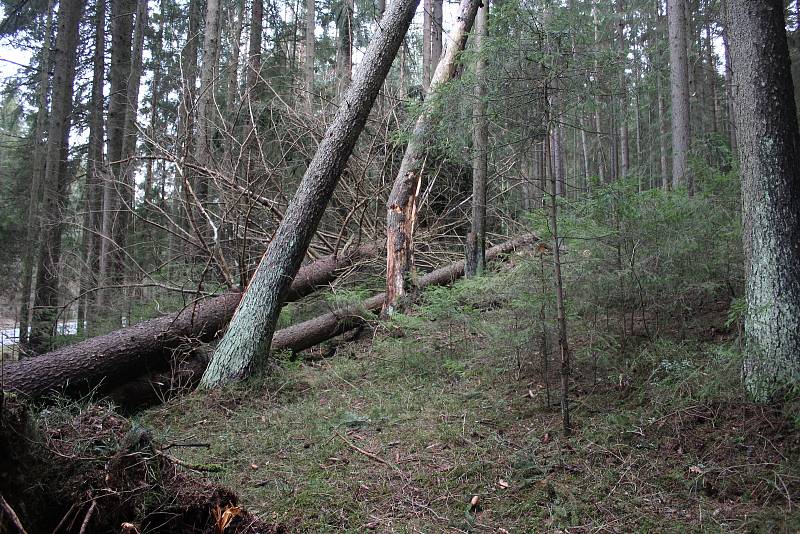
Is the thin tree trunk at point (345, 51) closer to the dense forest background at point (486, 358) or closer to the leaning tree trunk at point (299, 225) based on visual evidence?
the dense forest background at point (486, 358)

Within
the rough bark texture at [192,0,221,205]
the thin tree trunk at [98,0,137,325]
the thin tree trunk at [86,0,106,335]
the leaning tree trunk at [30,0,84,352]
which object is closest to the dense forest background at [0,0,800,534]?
the rough bark texture at [192,0,221,205]

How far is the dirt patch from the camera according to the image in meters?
2.31

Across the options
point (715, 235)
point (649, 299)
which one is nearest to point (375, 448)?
point (649, 299)

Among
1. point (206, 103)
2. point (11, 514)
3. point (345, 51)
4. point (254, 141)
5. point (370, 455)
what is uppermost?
point (345, 51)

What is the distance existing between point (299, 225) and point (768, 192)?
543 cm

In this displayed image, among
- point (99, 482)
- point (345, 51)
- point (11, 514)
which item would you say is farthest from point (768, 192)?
point (345, 51)

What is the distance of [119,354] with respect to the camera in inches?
258

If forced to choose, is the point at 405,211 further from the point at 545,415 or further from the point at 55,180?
the point at 55,180

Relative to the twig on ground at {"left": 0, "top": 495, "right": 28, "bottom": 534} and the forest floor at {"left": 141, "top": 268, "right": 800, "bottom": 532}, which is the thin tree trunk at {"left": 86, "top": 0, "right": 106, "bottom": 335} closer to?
the forest floor at {"left": 141, "top": 268, "right": 800, "bottom": 532}

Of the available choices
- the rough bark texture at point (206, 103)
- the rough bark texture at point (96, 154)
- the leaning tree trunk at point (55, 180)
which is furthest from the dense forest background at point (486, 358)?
the rough bark texture at point (96, 154)

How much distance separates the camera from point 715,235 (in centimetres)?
586

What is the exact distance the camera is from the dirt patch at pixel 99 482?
2.31 metres

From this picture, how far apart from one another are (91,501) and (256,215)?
8735 millimetres

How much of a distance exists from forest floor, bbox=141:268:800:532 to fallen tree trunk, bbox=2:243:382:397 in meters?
0.77
